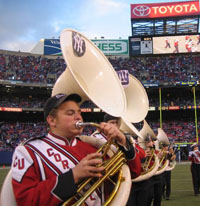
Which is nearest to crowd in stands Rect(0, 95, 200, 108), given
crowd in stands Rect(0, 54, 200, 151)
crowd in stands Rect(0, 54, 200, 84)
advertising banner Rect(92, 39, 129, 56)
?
crowd in stands Rect(0, 54, 200, 151)

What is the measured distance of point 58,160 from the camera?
1983mm

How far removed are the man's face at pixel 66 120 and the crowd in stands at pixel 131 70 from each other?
29.5 meters

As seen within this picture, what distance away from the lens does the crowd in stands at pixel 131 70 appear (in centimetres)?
3269

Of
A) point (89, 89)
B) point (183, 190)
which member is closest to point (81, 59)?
point (89, 89)

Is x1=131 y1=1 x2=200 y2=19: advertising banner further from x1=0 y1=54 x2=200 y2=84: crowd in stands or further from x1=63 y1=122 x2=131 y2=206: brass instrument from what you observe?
x1=63 y1=122 x2=131 y2=206: brass instrument

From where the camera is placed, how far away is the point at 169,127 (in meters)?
34.0

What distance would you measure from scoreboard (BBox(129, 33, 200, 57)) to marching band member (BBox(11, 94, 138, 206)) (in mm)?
34368

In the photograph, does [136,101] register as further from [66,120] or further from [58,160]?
[58,160]

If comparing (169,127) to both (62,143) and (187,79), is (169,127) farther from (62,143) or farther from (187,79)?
(62,143)

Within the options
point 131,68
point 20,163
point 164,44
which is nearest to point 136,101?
point 20,163

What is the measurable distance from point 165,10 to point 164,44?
392cm


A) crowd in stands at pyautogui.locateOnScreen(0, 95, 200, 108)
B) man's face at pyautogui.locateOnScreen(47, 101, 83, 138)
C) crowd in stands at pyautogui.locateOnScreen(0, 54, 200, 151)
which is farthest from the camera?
crowd in stands at pyautogui.locateOnScreen(0, 95, 200, 108)

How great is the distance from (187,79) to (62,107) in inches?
1336

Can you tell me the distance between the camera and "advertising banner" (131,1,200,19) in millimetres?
34594
